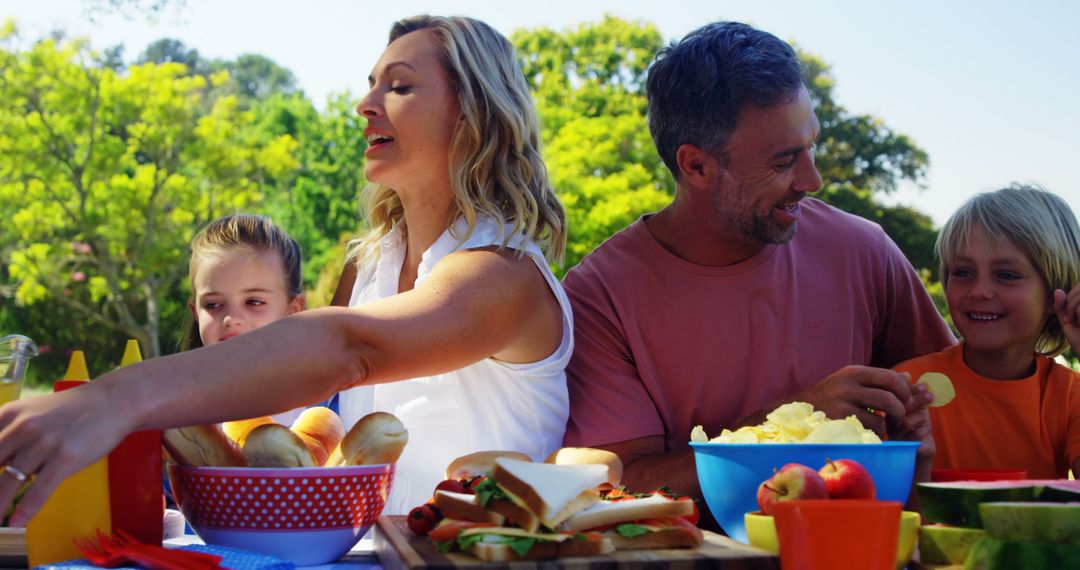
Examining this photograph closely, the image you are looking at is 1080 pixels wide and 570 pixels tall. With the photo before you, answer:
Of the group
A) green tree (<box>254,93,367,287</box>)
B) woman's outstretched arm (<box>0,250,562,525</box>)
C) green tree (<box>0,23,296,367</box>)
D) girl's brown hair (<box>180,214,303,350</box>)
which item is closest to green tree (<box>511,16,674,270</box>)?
green tree (<box>254,93,367,287</box>)

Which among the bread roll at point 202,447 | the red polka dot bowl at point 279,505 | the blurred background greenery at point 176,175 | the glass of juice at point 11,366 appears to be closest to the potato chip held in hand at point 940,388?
the red polka dot bowl at point 279,505

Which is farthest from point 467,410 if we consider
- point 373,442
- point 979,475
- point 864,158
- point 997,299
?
point 864,158

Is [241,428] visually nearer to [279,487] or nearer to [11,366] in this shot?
[279,487]

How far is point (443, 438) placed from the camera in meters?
2.85

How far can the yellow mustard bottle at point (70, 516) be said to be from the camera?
6.12 ft

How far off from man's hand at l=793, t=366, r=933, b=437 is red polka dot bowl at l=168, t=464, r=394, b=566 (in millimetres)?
1036

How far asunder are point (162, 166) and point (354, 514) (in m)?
27.5

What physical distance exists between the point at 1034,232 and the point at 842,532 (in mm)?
2020

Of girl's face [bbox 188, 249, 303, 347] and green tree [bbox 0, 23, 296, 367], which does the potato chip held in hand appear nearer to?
girl's face [bbox 188, 249, 303, 347]

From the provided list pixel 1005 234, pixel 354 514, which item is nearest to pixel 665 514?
pixel 354 514

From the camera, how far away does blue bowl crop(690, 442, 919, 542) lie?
1.91 meters

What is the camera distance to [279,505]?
196 centimetres

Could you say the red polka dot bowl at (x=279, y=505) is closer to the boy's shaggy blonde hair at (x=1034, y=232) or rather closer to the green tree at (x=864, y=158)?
the boy's shaggy blonde hair at (x=1034, y=232)

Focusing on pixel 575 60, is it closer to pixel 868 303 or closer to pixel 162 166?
pixel 162 166
